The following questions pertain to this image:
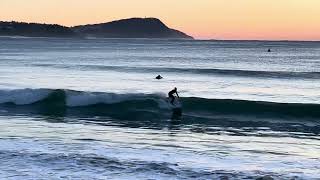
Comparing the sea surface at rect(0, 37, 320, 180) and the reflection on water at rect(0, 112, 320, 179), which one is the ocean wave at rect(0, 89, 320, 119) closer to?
the sea surface at rect(0, 37, 320, 180)

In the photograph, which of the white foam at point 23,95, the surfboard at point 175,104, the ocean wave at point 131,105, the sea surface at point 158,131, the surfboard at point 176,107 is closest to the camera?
the sea surface at point 158,131

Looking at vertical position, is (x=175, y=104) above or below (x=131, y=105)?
above

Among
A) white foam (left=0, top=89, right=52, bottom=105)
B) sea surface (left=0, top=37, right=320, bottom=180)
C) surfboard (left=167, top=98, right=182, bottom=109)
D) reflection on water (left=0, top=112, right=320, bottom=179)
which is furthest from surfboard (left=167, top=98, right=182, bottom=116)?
white foam (left=0, top=89, right=52, bottom=105)

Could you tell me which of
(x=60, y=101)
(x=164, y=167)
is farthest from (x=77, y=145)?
(x=60, y=101)

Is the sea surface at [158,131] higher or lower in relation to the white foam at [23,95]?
lower

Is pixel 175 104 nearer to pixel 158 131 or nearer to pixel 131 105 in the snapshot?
pixel 131 105

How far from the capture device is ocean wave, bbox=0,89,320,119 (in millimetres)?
28141

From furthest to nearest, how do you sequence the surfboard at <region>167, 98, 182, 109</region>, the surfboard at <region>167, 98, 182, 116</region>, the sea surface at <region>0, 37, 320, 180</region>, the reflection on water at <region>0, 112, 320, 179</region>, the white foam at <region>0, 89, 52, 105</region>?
1. the white foam at <region>0, 89, 52, 105</region>
2. the surfboard at <region>167, 98, 182, 109</region>
3. the surfboard at <region>167, 98, 182, 116</region>
4. the sea surface at <region>0, 37, 320, 180</region>
5. the reflection on water at <region>0, 112, 320, 179</region>

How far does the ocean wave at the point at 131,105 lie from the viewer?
28.1 m

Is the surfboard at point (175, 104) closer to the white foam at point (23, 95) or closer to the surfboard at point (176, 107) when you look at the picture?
the surfboard at point (176, 107)

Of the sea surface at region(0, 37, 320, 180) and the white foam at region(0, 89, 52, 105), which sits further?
the white foam at region(0, 89, 52, 105)

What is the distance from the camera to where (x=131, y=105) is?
3080cm

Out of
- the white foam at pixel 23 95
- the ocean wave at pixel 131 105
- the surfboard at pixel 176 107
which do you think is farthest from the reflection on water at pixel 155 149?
the white foam at pixel 23 95

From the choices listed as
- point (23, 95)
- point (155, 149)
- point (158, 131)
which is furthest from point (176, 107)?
point (155, 149)
